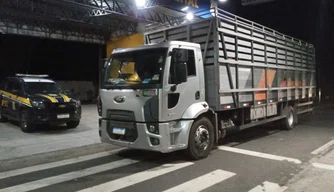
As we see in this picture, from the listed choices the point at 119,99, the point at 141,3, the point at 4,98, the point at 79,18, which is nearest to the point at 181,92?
the point at 119,99

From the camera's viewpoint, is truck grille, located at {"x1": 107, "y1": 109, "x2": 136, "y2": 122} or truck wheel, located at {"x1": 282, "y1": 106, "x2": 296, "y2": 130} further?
truck wheel, located at {"x1": 282, "y1": 106, "x2": 296, "y2": 130}

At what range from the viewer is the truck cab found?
6.15 metres

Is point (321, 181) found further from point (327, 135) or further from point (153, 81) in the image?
point (327, 135)

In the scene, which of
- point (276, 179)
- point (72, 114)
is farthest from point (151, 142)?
point (72, 114)

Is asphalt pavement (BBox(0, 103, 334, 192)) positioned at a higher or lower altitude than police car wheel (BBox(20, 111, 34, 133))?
lower

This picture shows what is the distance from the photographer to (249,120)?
8719 mm

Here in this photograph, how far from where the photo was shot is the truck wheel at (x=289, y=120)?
11141 mm

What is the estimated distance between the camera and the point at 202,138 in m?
6.93

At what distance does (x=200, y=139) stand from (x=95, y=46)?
24111 mm

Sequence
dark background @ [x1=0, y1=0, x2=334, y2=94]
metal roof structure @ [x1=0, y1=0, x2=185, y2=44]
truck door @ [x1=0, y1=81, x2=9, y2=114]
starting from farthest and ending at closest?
dark background @ [x1=0, y1=0, x2=334, y2=94] < metal roof structure @ [x1=0, y1=0, x2=185, y2=44] < truck door @ [x1=0, y1=81, x2=9, y2=114]

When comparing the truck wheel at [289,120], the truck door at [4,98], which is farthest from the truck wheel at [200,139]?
the truck door at [4,98]

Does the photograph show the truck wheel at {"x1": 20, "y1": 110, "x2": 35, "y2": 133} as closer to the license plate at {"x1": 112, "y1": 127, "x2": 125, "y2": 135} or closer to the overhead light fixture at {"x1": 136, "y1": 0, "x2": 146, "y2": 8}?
the license plate at {"x1": 112, "y1": 127, "x2": 125, "y2": 135}

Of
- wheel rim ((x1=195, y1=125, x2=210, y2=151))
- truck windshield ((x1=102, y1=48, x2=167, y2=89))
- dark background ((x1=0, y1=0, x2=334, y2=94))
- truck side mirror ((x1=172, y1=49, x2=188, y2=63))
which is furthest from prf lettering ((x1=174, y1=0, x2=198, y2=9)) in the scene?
wheel rim ((x1=195, y1=125, x2=210, y2=151))

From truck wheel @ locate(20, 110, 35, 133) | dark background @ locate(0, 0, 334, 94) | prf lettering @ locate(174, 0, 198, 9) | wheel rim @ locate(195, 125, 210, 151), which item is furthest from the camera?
dark background @ locate(0, 0, 334, 94)
